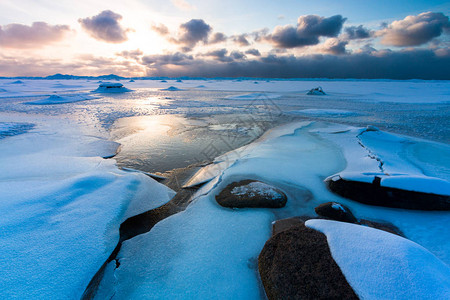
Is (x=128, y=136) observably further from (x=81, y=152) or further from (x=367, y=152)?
(x=367, y=152)

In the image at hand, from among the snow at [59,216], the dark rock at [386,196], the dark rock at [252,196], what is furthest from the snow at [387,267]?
the snow at [59,216]

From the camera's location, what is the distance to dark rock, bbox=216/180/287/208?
9.07 ft

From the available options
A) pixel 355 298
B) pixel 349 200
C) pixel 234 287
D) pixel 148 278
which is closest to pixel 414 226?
pixel 349 200

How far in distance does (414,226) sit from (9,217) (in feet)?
14.8

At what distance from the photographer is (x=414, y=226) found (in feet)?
7.75

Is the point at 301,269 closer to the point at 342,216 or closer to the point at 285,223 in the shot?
the point at 285,223

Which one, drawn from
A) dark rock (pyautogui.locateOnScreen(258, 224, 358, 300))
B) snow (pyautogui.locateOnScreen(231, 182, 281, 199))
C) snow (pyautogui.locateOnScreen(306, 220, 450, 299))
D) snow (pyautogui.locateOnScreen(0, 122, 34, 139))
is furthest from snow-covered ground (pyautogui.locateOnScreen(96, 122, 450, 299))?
snow (pyautogui.locateOnScreen(0, 122, 34, 139))

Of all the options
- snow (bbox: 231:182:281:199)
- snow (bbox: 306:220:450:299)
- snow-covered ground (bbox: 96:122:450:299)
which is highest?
snow (bbox: 306:220:450:299)

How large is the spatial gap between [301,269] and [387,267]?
1.95 ft

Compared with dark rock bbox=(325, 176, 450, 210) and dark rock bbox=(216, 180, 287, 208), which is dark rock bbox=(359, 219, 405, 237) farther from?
dark rock bbox=(216, 180, 287, 208)

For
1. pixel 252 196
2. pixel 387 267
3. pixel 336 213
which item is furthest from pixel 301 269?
pixel 252 196

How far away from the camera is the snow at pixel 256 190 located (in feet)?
9.38

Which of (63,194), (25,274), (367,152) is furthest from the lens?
(367,152)

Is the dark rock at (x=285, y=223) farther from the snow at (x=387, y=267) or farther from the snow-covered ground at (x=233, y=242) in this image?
the snow at (x=387, y=267)
